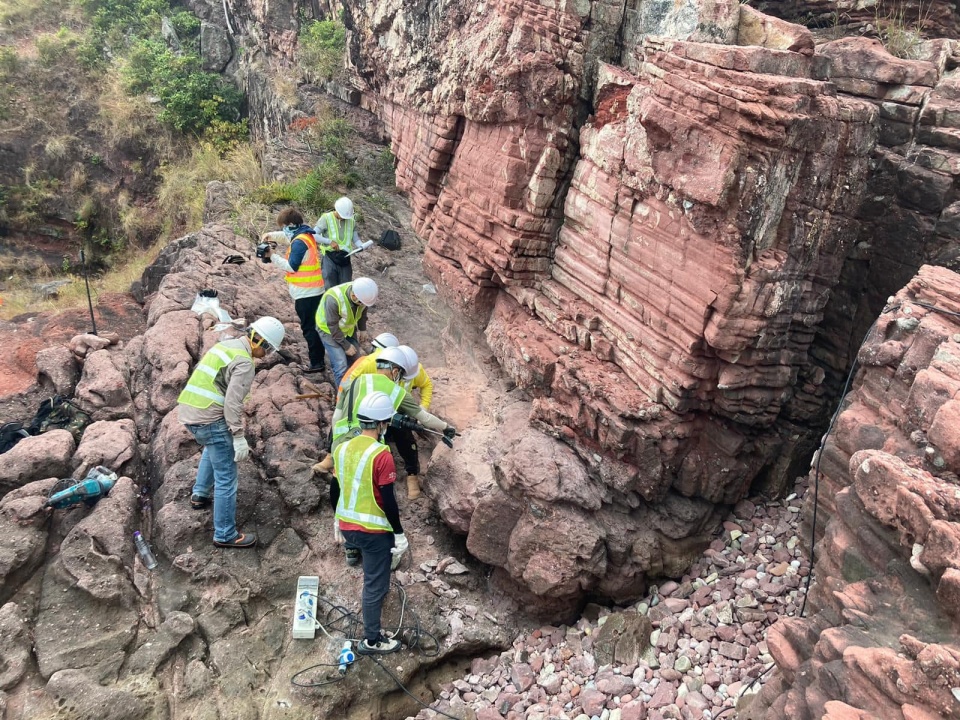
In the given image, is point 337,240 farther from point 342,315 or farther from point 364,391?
point 364,391

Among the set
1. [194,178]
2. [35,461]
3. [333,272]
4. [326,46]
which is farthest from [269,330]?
[194,178]

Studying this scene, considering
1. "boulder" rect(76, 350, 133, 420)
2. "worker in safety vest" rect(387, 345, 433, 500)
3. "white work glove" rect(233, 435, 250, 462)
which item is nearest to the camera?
"white work glove" rect(233, 435, 250, 462)

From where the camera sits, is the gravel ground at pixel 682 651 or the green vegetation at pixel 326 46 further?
the green vegetation at pixel 326 46

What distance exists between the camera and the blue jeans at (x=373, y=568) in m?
4.95

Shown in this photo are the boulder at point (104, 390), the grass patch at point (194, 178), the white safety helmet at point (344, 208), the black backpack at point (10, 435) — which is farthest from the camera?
the grass patch at point (194, 178)

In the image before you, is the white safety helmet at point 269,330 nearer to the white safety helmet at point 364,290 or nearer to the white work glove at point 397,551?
the white safety helmet at point 364,290

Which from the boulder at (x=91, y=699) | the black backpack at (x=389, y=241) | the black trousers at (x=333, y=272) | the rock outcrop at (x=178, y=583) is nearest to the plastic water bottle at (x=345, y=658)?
the rock outcrop at (x=178, y=583)

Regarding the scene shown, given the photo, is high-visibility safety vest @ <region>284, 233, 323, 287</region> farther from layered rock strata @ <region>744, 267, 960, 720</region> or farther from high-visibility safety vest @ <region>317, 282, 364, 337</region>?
layered rock strata @ <region>744, 267, 960, 720</region>

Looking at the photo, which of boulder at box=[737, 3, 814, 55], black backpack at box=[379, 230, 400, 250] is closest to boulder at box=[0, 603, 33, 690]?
black backpack at box=[379, 230, 400, 250]

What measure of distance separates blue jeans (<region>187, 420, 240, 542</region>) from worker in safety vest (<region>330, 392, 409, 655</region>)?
131 cm

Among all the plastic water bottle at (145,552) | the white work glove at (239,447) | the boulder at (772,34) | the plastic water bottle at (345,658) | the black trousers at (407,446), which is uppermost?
the boulder at (772,34)

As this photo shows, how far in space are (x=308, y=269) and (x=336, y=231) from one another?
0.98 m

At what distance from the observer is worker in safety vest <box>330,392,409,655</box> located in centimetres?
479

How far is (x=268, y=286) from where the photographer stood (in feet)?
30.6
